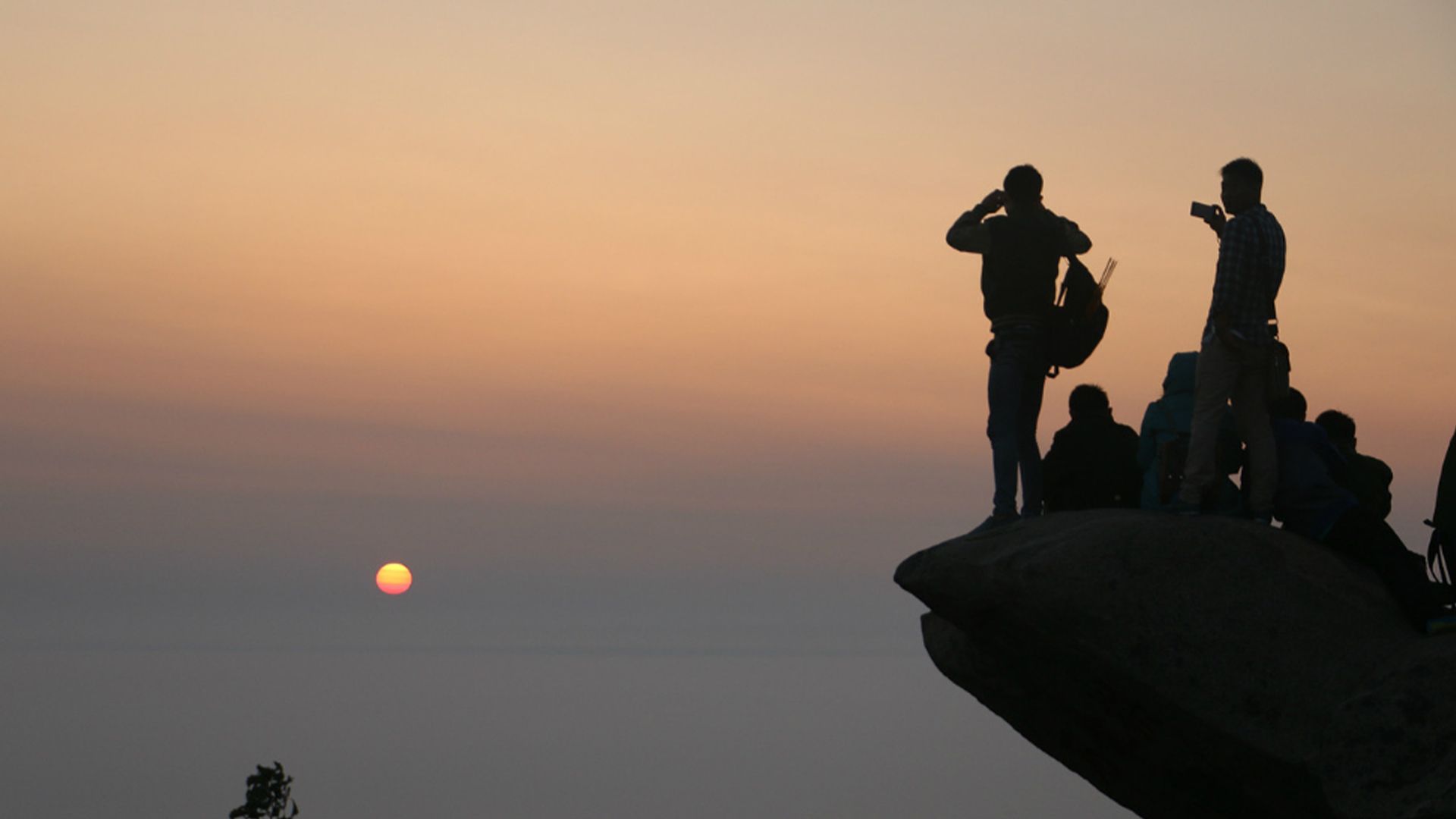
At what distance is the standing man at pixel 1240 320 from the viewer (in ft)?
38.1

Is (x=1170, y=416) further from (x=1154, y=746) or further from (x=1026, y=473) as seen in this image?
(x=1154, y=746)

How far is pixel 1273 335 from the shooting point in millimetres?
11836

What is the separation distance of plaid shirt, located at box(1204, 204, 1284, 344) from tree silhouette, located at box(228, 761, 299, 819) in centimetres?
2229

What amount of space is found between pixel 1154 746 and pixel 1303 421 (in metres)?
3.16

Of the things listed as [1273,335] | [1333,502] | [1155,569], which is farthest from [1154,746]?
[1273,335]

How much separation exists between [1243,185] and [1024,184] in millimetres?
2068

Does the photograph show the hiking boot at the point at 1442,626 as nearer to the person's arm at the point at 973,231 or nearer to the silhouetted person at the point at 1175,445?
the silhouetted person at the point at 1175,445

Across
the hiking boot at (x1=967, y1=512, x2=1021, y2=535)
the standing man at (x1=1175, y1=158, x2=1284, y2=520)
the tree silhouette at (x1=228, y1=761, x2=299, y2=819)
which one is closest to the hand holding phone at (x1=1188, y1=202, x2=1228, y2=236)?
the standing man at (x1=1175, y1=158, x2=1284, y2=520)

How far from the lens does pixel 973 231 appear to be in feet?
42.9

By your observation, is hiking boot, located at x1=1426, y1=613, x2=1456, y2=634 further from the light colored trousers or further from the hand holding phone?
the hand holding phone

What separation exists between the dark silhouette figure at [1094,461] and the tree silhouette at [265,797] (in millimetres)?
19497

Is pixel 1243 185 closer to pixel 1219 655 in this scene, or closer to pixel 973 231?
pixel 973 231

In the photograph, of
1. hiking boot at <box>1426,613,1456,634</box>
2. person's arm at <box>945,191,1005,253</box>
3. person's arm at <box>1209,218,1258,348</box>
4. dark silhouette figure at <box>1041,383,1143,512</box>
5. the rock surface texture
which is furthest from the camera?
dark silhouette figure at <box>1041,383,1143,512</box>

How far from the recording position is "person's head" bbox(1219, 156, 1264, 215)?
466 inches
